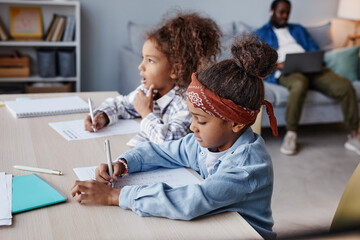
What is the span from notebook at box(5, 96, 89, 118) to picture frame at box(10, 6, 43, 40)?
6.12ft

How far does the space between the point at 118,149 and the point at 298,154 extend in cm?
201

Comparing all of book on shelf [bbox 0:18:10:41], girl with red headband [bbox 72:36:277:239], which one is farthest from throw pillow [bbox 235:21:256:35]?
girl with red headband [bbox 72:36:277:239]

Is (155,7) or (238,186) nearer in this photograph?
(238,186)

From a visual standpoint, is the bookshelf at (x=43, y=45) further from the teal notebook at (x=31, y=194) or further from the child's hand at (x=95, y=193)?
the child's hand at (x=95, y=193)

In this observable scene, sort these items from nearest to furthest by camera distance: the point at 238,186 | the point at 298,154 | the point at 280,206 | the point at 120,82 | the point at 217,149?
1. the point at 238,186
2. the point at 217,149
3. the point at 280,206
4. the point at 298,154
5. the point at 120,82

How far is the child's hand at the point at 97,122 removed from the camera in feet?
4.30

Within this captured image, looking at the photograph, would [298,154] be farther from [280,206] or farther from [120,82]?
[120,82]

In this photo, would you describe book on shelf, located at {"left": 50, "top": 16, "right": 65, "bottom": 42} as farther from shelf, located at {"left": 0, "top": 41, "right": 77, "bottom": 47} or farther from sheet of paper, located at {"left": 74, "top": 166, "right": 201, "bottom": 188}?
sheet of paper, located at {"left": 74, "top": 166, "right": 201, "bottom": 188}

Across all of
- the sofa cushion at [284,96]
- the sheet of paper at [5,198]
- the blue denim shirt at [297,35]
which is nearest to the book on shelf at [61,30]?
the blue denim shirt at [297,35]

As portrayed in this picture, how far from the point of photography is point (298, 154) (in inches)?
113

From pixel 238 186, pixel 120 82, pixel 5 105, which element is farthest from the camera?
pixel 120 82

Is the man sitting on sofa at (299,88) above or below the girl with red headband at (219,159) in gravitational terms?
below

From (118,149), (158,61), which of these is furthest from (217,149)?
(158,61)

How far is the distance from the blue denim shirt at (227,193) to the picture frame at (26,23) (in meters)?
2.68
